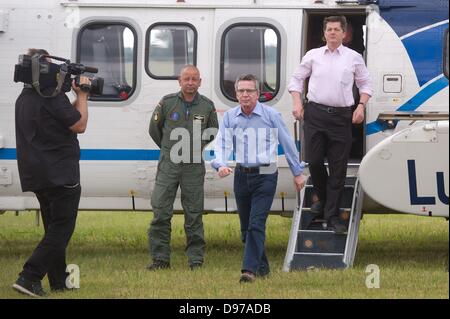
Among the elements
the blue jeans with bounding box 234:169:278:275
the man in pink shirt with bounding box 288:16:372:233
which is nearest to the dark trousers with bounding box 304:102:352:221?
the man in pink shirt with bounding box 288:16:372:233

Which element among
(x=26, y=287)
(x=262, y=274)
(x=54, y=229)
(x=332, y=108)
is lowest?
(x=262, y=274)

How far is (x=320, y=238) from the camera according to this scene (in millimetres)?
10523

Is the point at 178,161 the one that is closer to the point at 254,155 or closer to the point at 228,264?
the point at 228,264

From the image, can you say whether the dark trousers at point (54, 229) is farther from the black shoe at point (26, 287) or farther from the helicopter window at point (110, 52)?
the helicopter window at point (110, 52)

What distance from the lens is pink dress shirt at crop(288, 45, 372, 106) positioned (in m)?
10.4

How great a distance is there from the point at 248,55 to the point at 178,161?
4.81 feet

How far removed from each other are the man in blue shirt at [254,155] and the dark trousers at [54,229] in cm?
126

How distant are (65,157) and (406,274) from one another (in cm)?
322

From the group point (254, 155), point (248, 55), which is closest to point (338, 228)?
point (254, 155)

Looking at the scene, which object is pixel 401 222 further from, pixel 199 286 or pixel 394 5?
pixel 199 286

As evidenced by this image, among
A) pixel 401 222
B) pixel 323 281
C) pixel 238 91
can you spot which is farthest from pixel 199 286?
pixel 401 222

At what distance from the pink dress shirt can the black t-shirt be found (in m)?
2.48

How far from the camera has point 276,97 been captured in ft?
37.2

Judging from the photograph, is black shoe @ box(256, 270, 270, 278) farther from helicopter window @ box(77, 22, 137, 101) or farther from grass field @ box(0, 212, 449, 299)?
helicopter window @ box(77, 22, 137, 101)
